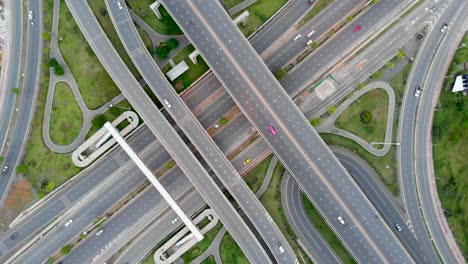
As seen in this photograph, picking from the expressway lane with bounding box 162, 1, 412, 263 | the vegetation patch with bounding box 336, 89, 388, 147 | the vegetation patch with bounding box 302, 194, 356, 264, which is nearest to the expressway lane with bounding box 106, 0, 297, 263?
the vegetation patch with bounding box 302, 194, 356, 264

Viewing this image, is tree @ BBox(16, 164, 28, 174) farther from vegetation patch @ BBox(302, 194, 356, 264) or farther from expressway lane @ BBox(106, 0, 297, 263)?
vegetation patch @ BBox(302, 194, 356, 264)

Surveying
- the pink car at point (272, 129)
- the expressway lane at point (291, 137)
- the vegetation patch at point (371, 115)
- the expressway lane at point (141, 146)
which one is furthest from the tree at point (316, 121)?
the expressway lane at point (141, 146)

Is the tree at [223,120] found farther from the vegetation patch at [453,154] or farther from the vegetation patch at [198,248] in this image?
the vegetation patch at [453,154]

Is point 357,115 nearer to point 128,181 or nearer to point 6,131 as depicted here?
point 128,181

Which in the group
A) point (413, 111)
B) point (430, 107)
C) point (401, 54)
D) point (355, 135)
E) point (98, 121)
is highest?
point (98, 121)

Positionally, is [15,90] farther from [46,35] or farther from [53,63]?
[46,35]

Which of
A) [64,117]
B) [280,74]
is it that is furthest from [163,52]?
[64,117]
